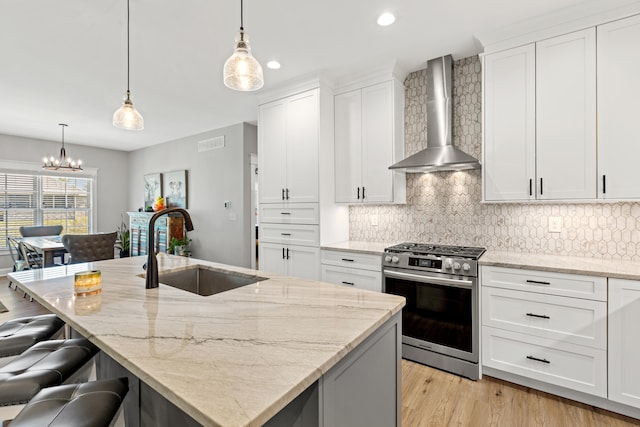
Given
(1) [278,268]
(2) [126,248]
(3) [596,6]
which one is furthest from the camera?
(2) [126,248]

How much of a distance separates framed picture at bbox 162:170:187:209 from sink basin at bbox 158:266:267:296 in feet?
13.5

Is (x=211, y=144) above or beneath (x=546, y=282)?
above

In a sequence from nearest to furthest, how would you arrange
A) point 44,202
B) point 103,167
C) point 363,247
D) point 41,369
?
point 41,369
point 363,247
point 44,202
point 103,167

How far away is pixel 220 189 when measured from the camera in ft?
17.2

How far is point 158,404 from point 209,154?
190 inches

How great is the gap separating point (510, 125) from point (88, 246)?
4.93m

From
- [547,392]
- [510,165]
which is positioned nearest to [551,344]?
[547,392]

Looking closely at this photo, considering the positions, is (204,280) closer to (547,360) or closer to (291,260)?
(291,260)

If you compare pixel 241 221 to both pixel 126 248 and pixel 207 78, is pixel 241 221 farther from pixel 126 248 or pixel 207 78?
pixel 126 248

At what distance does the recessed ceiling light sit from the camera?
7.33ft

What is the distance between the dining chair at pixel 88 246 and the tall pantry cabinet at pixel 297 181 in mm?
2233

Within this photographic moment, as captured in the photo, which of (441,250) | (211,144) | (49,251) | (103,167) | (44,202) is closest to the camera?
(441,250)

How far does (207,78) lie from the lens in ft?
10.8

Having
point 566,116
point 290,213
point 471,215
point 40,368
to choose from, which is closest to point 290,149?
point 290,213
